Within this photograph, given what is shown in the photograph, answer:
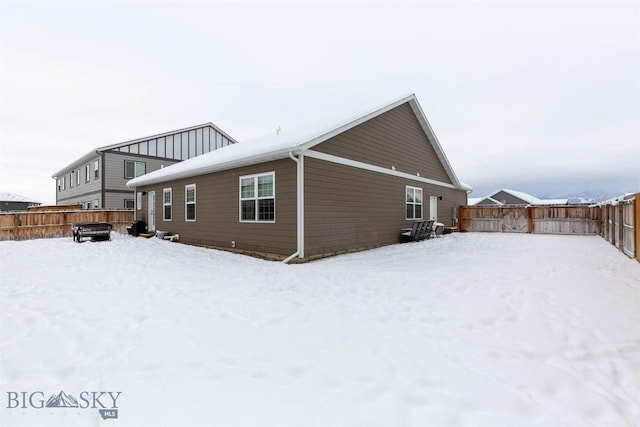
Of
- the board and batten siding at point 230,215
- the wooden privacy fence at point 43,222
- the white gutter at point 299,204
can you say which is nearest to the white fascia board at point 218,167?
the board and batten siding at point 230,215

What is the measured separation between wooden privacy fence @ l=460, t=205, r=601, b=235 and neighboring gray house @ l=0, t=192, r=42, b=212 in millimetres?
42679

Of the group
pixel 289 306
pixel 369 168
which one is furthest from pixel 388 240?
pixel 289 306

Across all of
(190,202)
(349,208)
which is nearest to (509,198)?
(349,208)

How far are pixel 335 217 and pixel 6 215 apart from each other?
46.0ft

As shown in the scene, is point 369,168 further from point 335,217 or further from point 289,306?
point 289,306

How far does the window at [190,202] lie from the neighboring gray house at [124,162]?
1064cm

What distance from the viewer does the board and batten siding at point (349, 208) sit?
25.5 ft

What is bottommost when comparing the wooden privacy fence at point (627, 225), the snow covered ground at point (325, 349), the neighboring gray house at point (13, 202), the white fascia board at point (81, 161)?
the snow covered ground at point (325, 349)

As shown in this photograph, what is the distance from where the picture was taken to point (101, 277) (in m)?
5.68

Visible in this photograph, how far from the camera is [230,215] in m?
9.42

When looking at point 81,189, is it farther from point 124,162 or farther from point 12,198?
point 12,198

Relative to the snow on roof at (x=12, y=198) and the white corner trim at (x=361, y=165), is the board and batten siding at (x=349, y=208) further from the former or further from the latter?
the snow on roof at (x=12, y=198)

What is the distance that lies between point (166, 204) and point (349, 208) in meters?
8.37

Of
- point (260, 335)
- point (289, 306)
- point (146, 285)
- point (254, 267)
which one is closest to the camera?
point (260, 335)
